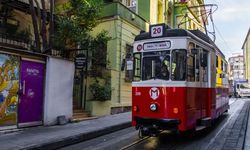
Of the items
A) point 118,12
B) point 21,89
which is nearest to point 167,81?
point 21,89

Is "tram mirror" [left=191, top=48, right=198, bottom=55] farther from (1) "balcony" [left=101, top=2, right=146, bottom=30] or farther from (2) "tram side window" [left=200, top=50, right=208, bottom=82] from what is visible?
(1) "balcony" [left=101, top=2, right=146, bottom=30]

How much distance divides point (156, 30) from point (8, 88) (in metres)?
5.38

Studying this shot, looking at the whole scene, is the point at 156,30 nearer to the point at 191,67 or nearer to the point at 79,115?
the point at 191,67

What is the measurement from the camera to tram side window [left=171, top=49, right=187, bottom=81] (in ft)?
31.1

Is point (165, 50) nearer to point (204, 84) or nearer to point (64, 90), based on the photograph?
point (204, 84)

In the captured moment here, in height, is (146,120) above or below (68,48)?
below

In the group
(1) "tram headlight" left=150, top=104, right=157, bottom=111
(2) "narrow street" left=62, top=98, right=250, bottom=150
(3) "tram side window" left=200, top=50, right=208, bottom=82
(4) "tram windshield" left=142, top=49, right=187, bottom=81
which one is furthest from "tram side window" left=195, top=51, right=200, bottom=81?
(2) "narrow street" left=62, top=98, right=250, bottom=150

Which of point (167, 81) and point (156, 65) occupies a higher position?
point (156, 65)

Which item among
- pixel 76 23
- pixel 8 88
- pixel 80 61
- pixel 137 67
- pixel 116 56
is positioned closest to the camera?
pixel 137 67

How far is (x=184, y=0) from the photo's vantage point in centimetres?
2989

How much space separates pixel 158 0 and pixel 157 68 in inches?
664

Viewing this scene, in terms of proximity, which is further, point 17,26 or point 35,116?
point 17,26

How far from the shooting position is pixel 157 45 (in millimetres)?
9812

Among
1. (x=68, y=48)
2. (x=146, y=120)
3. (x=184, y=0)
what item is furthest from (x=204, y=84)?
(x=184, y=0)
